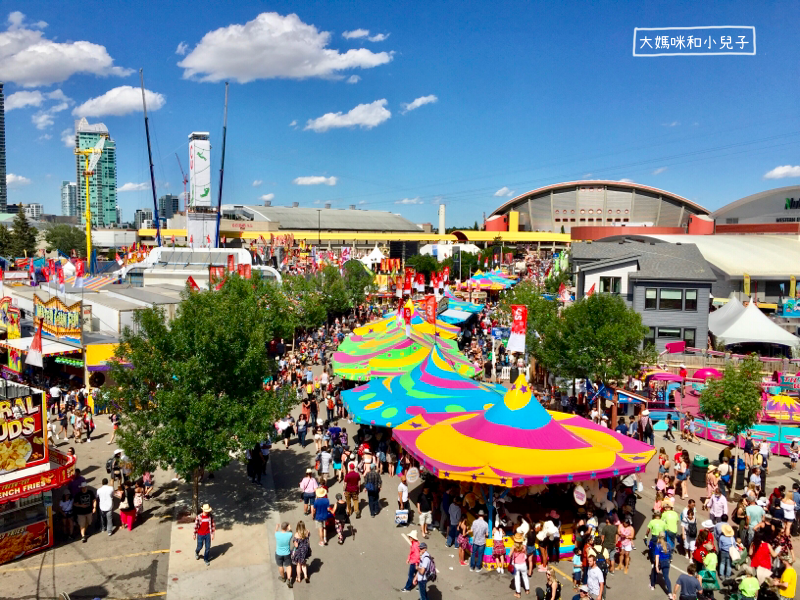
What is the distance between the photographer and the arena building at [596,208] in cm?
12625

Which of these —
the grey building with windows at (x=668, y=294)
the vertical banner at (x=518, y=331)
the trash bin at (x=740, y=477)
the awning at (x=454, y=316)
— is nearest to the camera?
the trash bin at (x=740, y=477)

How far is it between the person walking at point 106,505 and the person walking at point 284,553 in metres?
4.06

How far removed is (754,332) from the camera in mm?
29609

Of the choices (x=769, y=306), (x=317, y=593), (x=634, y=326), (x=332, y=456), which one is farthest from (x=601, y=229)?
(x=317, y=593)

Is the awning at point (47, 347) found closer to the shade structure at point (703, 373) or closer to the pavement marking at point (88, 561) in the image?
the pavement marking at point (88, 561)

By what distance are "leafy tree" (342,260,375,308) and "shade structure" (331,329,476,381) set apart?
70.8 ft

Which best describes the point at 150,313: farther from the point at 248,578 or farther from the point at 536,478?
the point at 536,478

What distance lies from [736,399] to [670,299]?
45.3ft

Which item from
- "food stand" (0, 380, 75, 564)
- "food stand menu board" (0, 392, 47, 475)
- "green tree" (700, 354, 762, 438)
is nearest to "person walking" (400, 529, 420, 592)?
"food stand" (0, 380, 75, 564)

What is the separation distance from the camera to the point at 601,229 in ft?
301

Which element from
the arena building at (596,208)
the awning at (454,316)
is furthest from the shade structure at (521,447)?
the arena building at (596,208)

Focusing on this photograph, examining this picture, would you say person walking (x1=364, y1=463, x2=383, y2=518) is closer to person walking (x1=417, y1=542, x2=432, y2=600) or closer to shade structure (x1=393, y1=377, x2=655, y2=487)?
shade structure (x1=393, y1=377, x2=655, y2=487)

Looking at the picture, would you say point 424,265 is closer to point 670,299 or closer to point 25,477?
point 670,299

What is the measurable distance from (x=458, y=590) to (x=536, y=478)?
233cm
